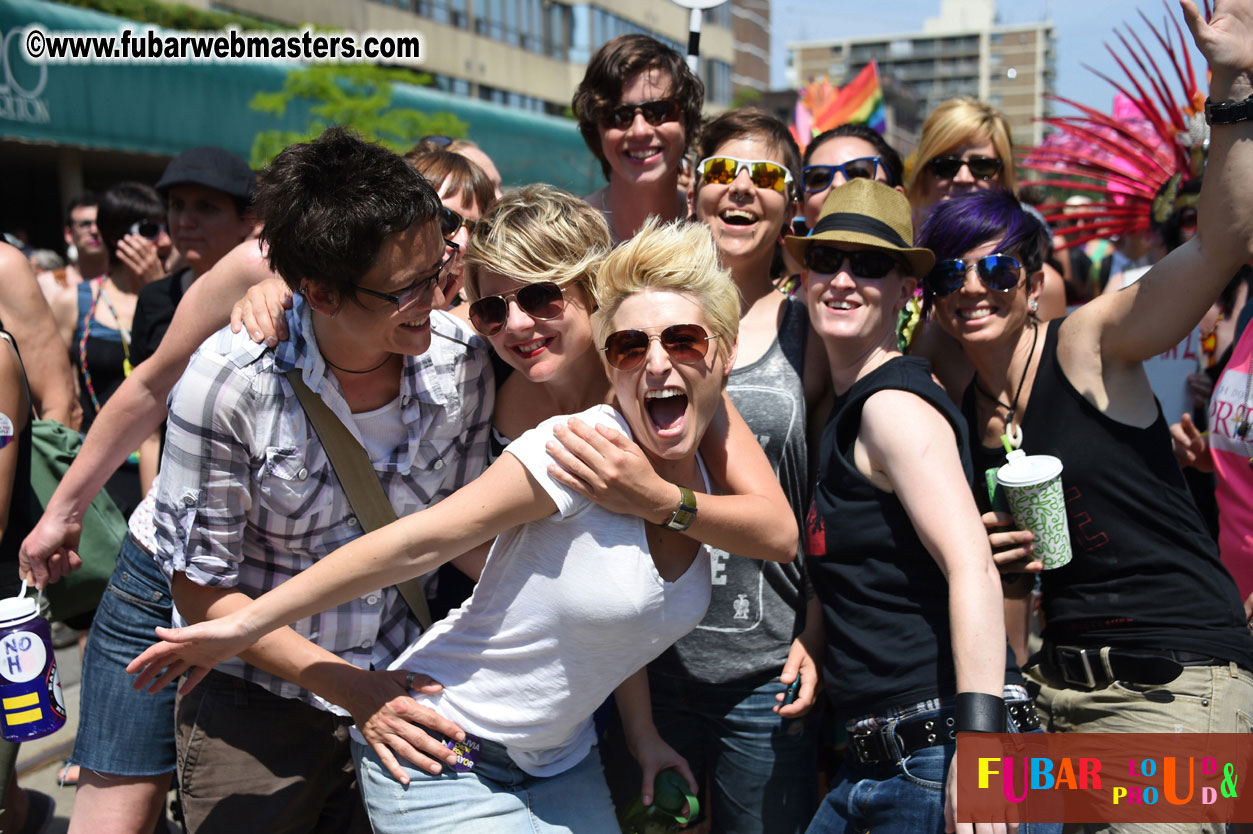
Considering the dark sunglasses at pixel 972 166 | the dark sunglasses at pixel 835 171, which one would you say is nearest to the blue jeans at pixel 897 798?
the dark sunglasses at pixel 835 171

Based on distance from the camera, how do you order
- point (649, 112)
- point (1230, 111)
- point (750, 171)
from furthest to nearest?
1. point (649, 112)
2. point (750, 171)
3. point (1230, 111)

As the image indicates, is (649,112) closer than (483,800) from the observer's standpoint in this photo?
No

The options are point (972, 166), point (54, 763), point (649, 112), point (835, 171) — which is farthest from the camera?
point (54, 763)

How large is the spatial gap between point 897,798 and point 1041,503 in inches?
32.5

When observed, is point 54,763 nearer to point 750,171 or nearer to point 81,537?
point 81,537

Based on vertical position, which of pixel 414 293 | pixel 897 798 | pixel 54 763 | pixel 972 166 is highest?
pixel 972 166

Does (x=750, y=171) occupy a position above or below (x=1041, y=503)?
above

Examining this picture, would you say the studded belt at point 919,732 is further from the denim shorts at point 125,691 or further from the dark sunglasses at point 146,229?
the dark sunglasses at point 146,229

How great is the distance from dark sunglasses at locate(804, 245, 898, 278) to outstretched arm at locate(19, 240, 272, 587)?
159 centimetres

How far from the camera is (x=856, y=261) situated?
8.70 feet

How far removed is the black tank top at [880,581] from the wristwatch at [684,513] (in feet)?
1.62

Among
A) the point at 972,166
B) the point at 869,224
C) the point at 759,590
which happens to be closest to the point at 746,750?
the point at 759,590

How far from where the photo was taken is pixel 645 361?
229 centimetres

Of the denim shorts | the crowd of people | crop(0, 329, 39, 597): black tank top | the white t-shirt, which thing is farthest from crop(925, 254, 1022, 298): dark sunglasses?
crop(0, 329, 39, 597): black tank top
